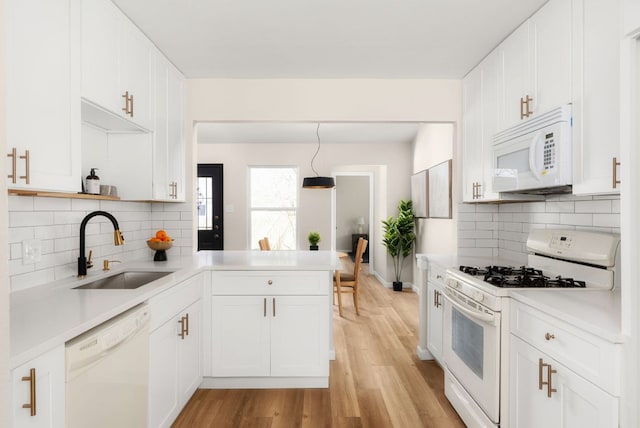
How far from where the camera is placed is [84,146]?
2334 millimetres

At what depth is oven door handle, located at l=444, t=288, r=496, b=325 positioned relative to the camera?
188cm

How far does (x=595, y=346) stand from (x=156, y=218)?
3055 millimetres

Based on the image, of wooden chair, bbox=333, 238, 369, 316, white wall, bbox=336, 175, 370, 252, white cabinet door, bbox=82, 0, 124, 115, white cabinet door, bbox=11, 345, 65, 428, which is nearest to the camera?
white cabinet door, bbox=11, 345, 65, 428

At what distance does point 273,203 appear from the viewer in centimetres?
634

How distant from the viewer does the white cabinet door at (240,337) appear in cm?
268

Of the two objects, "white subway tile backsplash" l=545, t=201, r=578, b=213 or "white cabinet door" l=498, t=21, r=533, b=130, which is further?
"white subway tile backsplash" l=545, t=201, r=578, b=213

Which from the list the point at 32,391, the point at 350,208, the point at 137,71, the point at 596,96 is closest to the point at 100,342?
the point at 32,391

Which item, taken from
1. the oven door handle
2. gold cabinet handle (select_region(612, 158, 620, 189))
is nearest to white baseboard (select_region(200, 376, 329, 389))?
the oven door handle

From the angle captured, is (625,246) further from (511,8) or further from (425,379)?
(425,379)

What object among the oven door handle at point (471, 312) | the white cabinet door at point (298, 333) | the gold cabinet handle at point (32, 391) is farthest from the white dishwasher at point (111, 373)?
the oven door handle at point (471, 312)

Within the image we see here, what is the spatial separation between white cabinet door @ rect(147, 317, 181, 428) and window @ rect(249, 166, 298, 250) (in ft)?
13.6

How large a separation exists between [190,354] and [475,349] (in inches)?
67.3

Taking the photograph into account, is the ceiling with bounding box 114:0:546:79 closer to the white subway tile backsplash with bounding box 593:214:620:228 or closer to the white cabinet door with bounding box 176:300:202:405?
the white subway tile backsplash with bounding box 593:214:620:228

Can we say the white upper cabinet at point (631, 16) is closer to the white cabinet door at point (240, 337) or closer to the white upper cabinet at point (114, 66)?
the white upper cabinet at point (114, 66)
